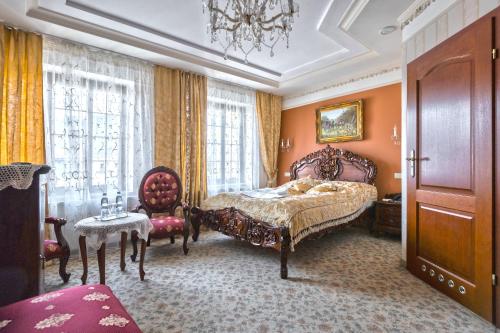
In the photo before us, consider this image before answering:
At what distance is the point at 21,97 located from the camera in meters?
2.86

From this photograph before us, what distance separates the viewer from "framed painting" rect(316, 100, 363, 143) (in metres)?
4.62

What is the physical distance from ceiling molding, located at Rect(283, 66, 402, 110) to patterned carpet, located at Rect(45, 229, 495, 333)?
9.21 feet

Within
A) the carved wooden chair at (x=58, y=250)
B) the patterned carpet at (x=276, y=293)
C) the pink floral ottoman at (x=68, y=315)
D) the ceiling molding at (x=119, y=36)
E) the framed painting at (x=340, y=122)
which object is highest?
the ceiling molding at (x=119, y=36)

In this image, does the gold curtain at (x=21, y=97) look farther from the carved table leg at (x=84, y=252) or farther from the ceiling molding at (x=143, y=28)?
the carved table leg at (x=84, y=252)

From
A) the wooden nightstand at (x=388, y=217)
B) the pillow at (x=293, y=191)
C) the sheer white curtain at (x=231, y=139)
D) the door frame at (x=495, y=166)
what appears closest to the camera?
the door frame at (x=495, y=166)

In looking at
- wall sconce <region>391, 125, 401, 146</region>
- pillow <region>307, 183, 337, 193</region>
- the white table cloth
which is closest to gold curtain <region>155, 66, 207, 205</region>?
the white table cloth

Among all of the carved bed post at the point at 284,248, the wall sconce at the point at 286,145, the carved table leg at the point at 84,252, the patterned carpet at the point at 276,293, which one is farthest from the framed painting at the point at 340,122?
the carved table leg at the point at 84,252

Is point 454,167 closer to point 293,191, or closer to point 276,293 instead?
point 276,293

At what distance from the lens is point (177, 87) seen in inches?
164

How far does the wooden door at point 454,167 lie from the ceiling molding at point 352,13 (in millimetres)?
816

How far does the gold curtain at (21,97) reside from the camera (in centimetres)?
277

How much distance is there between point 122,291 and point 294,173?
4086 millimetres

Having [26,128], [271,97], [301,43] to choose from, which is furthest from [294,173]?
[26,128]

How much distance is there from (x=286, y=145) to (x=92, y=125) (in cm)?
399
